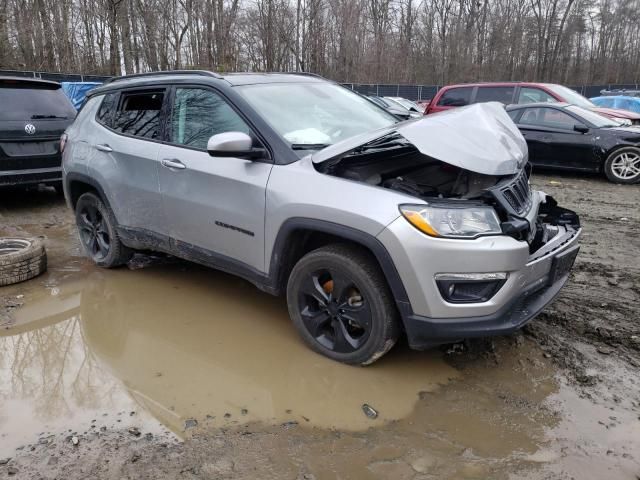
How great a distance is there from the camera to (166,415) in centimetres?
279

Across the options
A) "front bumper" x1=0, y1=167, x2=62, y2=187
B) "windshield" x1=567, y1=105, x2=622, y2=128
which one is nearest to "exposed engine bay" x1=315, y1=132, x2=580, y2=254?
"front bumper" x1=0, y1=167, x2=62, y2=187

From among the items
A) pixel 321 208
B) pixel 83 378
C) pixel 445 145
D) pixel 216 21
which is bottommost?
pixel 83 378

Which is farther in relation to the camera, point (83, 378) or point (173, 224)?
point (173, 224)

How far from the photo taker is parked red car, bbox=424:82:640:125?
11.0m

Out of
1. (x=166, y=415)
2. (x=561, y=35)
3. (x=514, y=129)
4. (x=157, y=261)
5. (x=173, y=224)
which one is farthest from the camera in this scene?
(x=561, y=35)

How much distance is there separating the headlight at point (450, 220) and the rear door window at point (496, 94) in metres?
10.1

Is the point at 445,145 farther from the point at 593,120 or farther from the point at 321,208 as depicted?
the point at 593,120

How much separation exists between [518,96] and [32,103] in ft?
32.0

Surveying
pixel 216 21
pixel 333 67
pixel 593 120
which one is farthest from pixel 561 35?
pixel 593 120

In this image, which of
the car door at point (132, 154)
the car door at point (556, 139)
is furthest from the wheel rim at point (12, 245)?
the car door at point (556, 139)

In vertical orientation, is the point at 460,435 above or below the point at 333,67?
below

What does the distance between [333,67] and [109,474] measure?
1450 inches

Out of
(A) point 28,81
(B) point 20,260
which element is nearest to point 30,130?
(A) point 28,81

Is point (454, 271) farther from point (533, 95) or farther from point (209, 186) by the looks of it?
point (533, 95)
